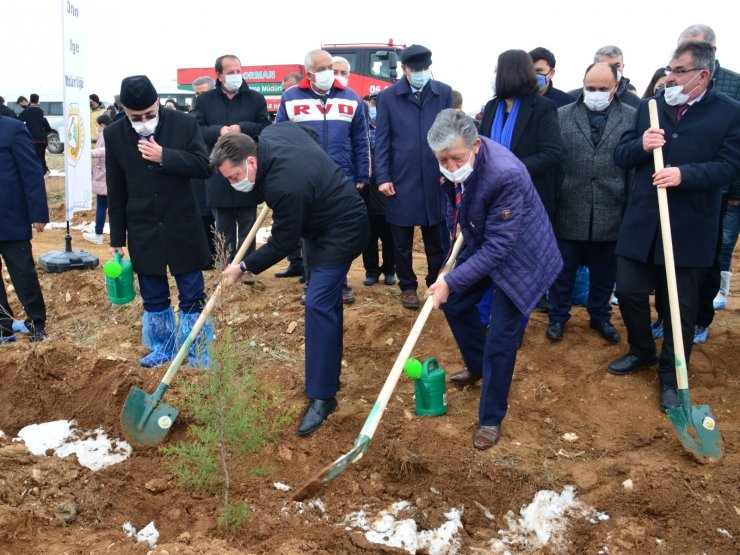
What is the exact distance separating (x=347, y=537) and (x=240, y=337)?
281cm

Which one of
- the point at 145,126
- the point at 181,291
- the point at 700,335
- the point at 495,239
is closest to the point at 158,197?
the point at 145,126

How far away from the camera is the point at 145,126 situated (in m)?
4.44

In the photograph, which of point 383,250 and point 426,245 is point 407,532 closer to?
point 426,245

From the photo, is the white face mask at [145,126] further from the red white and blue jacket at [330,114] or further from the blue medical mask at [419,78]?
the blue medical mask at [419,78]

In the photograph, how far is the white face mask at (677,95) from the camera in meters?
3.87

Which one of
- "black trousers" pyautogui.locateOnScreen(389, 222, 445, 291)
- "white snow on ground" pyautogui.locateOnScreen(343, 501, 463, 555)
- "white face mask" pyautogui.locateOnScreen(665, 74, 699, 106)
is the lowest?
"white snow on ground" pyautogui.locateOnScreen(343, 501, 463, 555)

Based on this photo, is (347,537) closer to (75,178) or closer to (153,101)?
(153,101)

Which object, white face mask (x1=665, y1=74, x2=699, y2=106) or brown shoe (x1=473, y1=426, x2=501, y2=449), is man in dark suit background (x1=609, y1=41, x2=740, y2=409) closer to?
white face mask (x1=665, y1=74, x2=699, y2=106)

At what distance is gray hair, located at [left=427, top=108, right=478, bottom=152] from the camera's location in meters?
3.28

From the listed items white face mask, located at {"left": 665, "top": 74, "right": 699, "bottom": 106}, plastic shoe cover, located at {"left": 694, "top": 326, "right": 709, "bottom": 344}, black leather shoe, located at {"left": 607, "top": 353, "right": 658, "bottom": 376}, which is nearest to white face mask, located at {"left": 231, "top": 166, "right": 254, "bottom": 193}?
white face mask, located at {"left": 665, "top": 74, "right": 699, "bottom": 106}

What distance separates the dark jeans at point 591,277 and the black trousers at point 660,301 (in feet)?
1.72

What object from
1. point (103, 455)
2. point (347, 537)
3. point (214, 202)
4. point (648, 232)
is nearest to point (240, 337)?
point (214, 202)

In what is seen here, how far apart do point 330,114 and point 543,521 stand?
359 cm

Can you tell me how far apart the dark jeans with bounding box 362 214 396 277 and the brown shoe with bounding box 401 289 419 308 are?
2.59 ft
